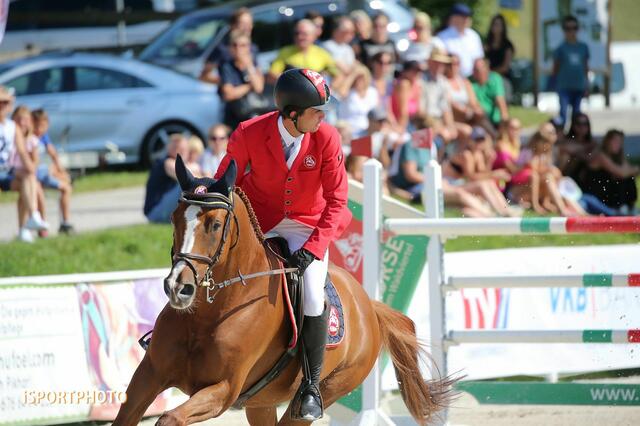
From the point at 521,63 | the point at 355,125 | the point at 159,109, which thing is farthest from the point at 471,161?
the point at 521,63

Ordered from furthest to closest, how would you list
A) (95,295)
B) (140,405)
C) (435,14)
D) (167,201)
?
(435,14), (167,201), (95,295), (140,405)

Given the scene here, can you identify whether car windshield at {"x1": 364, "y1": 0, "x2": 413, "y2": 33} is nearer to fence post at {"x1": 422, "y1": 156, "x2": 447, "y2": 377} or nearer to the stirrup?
fence post at {"x1": 422, "y1": 156, "x2": 447, "y2": 377}

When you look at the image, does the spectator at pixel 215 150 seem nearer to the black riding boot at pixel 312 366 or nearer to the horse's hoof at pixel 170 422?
the black riding boot at pixel 312 366

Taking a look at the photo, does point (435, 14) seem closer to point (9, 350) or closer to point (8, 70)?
point (8, 70)

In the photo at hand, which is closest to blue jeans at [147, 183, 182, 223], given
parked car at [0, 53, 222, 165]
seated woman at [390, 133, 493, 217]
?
seated woman at [390, 133, 493, 217]

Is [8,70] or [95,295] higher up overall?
[8,70]

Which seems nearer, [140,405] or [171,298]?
[171,298]

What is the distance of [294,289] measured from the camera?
6.20 metres

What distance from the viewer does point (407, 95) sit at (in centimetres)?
1352

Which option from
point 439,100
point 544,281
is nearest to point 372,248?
point 544,281

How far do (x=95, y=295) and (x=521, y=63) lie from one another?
17.4m

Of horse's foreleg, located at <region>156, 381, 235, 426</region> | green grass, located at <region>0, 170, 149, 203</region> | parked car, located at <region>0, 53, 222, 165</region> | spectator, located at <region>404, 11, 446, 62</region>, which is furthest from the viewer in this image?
parked car, located at <region>0, 53, 222, 165</region>

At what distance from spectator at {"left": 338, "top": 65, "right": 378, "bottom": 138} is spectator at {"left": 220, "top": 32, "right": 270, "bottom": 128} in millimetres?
915

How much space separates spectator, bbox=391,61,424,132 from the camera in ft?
44.2
